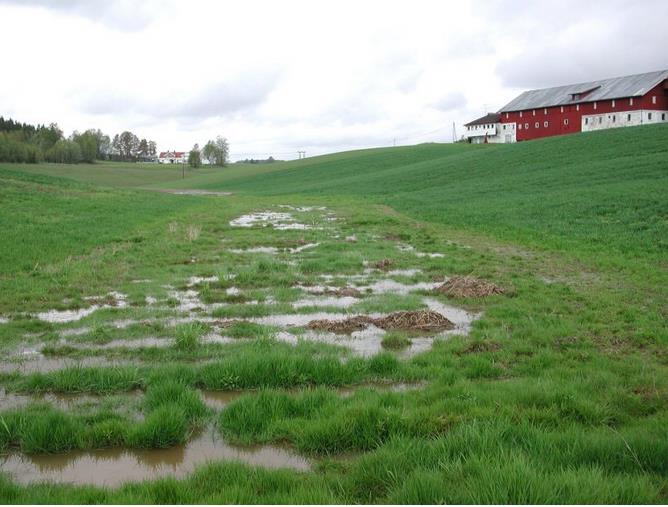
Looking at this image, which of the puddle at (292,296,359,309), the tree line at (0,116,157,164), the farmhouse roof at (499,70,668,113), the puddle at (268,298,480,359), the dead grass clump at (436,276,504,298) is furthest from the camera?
the tree line at (0,116,157,164)

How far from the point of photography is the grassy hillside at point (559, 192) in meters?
20.1

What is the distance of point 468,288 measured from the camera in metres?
12.6

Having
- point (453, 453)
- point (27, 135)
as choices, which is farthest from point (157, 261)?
point (27, 135)

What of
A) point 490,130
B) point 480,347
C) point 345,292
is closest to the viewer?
point 480,347

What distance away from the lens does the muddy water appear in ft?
16.4

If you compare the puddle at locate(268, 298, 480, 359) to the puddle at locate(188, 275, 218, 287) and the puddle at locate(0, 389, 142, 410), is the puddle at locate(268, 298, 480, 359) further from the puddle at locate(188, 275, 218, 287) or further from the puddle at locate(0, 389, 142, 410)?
the puddle at locate(188, 275, 218, 287)

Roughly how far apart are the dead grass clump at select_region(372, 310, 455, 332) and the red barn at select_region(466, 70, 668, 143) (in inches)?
3317

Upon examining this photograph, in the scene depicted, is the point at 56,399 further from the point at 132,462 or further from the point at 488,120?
the point at 488,120

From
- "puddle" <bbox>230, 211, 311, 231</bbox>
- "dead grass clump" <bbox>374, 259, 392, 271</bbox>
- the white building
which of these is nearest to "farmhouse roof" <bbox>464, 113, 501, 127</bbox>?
the white building

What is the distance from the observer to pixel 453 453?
194 inches

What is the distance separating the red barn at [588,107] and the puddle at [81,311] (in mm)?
86238

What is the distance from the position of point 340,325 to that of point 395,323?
102 cm

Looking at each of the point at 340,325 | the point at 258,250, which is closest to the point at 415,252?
the point at 258,250

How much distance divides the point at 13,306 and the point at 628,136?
59.6 m
